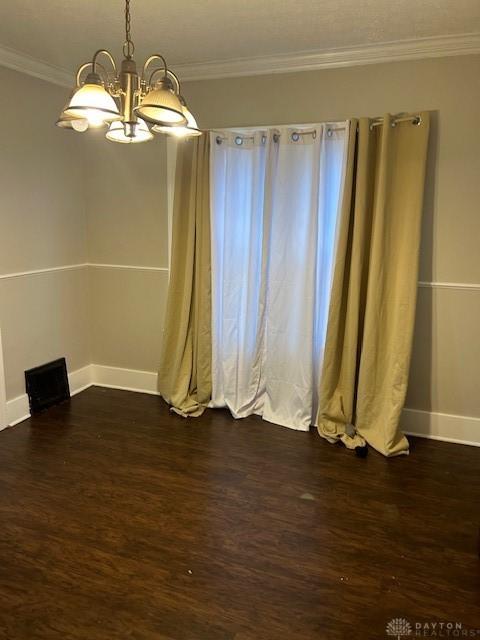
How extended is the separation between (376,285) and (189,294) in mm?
1360

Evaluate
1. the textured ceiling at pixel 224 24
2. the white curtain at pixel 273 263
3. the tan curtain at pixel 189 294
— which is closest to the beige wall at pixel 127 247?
the tan curtain at pixel 189 294

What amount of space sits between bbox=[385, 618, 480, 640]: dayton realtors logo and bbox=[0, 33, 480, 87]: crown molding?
2971 mm

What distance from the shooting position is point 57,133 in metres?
3.69

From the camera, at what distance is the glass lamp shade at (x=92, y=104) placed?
1.74 m

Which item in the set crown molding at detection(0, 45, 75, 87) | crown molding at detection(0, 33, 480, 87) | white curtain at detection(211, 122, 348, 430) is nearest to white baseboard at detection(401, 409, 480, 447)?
white curtain at detection(211, 122, 348, 430)

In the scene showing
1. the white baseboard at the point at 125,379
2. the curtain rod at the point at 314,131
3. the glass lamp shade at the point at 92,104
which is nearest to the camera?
the glass lamp shade at the point at 92,104

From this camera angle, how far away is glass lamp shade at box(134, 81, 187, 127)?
175 centimetres

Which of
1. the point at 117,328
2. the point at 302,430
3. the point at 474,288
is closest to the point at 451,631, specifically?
the point at 302,430

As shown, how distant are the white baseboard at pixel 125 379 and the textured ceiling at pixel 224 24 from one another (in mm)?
2404

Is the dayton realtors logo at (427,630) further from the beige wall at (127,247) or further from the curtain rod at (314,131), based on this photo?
the beige wall at (127,247)

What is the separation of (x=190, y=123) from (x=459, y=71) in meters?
1.90

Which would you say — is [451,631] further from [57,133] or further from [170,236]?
[57,133]

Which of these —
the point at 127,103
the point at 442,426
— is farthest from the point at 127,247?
the point at 442,426

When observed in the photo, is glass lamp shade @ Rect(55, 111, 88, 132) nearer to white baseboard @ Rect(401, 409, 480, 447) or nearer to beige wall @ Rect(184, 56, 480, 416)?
beige wall @ Rect(184, 56, 480, 416)
